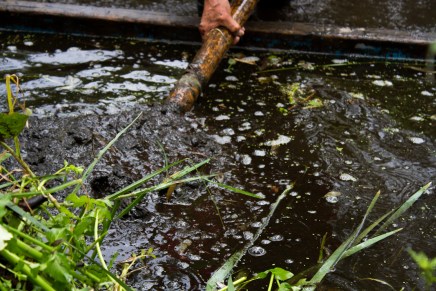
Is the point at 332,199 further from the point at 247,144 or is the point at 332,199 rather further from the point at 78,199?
the point at 78,199

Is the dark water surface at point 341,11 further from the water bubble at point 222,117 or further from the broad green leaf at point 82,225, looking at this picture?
the broad green leaf at point 82,225

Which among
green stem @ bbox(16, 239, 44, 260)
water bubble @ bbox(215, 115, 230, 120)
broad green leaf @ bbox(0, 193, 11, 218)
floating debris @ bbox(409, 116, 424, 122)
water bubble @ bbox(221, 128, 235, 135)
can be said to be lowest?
water bubble @ bbox(215, 115, 230, 120)

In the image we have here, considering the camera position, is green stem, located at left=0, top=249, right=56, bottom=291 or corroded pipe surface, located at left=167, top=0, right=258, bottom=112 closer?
green stem, located at left=0, top=249, right=56, bottom=291

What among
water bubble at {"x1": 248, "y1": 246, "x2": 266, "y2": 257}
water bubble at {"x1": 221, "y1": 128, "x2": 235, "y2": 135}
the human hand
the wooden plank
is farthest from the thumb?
water bubble at {"x1": 248, "y1": 246, "x2": 266, "y2": 257}

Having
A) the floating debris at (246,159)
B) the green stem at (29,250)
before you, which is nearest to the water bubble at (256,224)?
the floating debris at (246,159)

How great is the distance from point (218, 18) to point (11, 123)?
2.51m

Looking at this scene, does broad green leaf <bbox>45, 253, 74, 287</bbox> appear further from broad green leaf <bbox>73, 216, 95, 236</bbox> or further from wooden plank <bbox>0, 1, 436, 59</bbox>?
wooden plank <bbox>0, 1, 436, 59</bbox>

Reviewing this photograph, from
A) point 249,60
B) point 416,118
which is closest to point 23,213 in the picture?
point 416,118

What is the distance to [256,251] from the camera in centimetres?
262

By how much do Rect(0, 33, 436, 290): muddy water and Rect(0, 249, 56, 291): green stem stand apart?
2.50ft

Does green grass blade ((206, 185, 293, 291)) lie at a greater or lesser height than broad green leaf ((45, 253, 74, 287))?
lesser

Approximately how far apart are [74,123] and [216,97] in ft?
3.46

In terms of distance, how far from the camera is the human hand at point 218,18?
408 centimetres

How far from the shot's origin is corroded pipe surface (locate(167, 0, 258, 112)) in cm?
373
